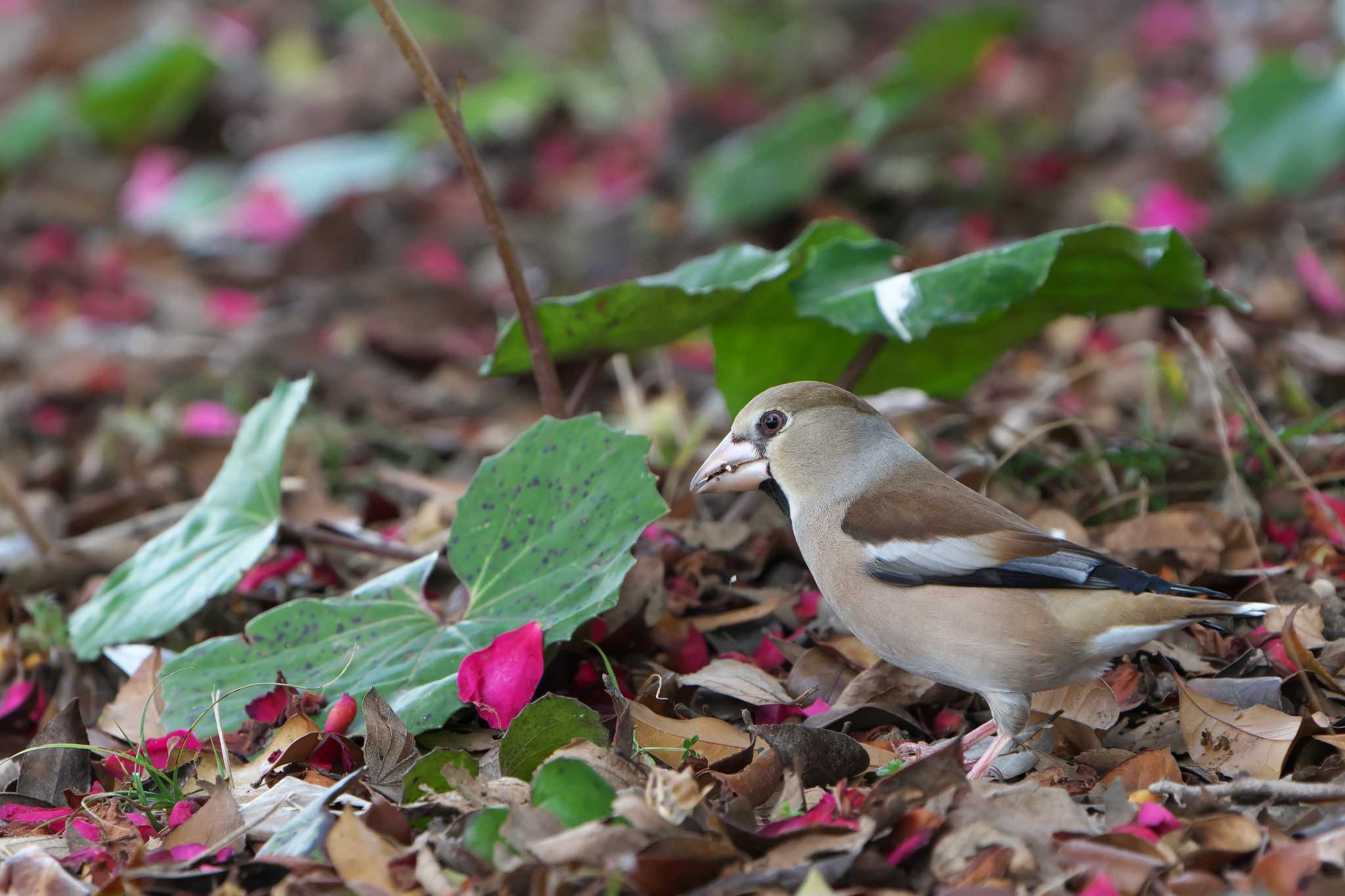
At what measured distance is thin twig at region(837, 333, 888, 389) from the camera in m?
3.41

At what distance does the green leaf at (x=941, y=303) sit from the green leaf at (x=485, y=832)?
1325mm

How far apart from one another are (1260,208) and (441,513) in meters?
4.05

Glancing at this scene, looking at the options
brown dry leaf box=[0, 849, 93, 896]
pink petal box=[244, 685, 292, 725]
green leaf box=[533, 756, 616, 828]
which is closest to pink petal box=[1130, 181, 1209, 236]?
pink petal box=[244, 685, 292, 725]

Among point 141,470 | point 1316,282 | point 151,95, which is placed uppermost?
point 151,95

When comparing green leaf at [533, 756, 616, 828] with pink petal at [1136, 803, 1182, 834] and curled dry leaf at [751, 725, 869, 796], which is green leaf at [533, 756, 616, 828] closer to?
curled dry leaf at [751, 725, 869, 796]

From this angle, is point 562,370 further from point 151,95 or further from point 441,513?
point 151,95

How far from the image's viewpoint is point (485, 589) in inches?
114

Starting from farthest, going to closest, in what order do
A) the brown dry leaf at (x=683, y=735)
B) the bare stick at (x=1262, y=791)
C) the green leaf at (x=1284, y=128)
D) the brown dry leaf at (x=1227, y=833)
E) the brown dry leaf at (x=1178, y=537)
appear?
1. the green leaf at (x=1284, y=128)
2. the brown dry leaf at (x=1178, y=537)
3. the brown dry leaf at (x=683, y=735)
4. the bare stick at (x=1262, y=791)
5. the brown dry leaf at (x=1227, y=833)

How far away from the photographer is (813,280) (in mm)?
3205

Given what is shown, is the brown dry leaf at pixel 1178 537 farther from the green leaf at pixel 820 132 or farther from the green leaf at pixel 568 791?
the green leaf at pixel 820 132

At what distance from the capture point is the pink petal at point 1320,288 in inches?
196

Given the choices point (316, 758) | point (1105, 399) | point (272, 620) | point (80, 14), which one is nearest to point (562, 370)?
point (272, 620)

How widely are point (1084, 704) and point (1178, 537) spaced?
693mm

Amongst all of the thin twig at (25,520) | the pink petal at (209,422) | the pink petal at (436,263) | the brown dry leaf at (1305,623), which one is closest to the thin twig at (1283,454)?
the brown dry leaf at (1305,623)
